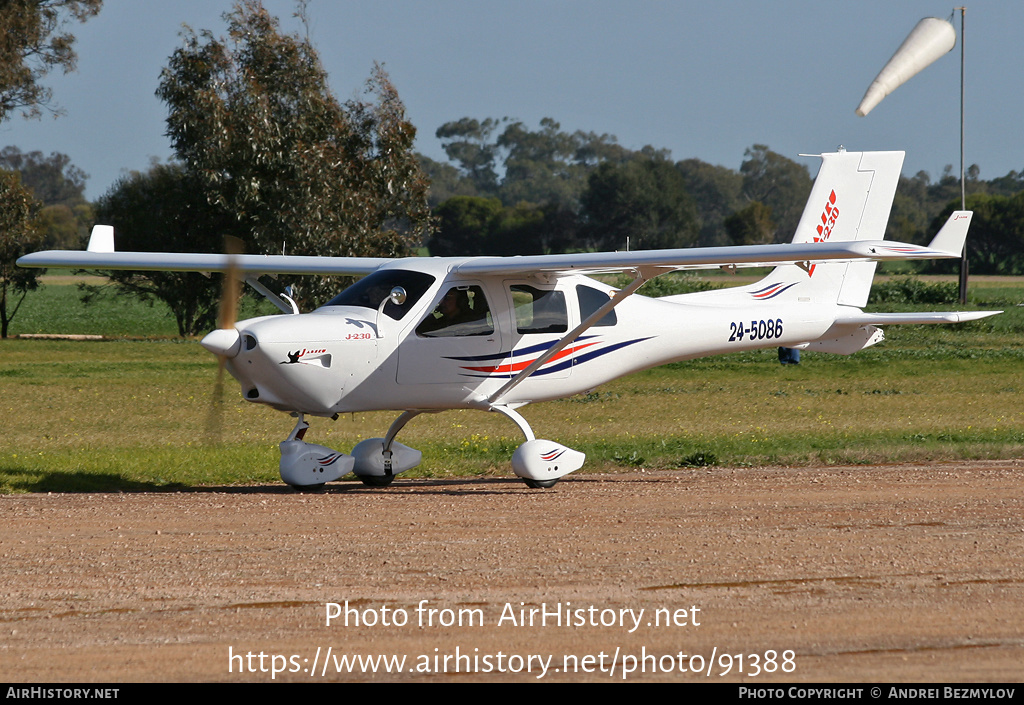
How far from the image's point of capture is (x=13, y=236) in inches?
1702

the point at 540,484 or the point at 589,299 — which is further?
the point at 589,299

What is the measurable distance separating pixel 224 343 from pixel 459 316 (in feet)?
8.24

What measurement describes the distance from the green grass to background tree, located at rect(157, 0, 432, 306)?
5765 millimetres

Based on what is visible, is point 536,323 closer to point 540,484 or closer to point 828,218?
point 540,484

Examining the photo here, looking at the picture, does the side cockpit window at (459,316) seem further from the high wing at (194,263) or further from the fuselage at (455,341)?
the high wing at (194,263)

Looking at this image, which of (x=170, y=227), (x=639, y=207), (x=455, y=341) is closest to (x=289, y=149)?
(x=170, y=227)

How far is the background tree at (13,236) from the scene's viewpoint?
141 ft

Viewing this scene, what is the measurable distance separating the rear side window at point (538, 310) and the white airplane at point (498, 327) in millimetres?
14

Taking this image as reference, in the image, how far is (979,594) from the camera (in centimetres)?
706

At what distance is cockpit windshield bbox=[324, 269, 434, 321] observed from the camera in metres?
11.8

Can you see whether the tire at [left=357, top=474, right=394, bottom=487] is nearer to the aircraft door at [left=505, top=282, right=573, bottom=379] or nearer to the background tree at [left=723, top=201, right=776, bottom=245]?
the aircraft door at [left=505, top=282, right=573, bottom=379]
